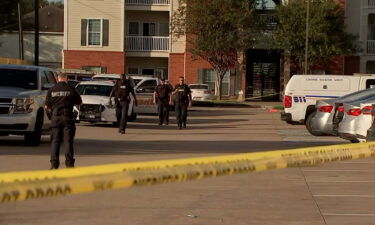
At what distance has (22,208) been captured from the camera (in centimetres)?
890

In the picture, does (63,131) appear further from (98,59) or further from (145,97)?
(98,59)

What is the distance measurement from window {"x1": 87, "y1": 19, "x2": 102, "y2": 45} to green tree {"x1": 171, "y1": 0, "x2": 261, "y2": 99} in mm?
6116

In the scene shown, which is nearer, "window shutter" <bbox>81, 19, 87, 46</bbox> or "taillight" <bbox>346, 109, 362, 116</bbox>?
"taillight" <bbox>346, 109, 362, 116</bbox>

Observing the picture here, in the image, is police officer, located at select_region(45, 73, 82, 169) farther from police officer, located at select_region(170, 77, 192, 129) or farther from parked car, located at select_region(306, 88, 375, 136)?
police officer, located at select_region(170, 77, 192, 129)

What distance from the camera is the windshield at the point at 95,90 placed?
2608 centimetres

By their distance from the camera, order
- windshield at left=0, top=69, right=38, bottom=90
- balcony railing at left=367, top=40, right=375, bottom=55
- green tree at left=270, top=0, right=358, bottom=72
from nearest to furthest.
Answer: windshield at left=0, top=69, right=38, bottom=90, green tree at left=270, top=0, right=358, bottom=72, balcony railing at left=367, top=40, right=375, bottom=55

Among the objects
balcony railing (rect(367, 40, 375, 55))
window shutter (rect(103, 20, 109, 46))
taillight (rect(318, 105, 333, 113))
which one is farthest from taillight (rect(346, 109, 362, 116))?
window shutter (rect(103, 20, 109, 46))

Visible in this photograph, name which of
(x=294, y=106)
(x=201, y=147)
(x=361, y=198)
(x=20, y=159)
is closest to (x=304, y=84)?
(x=294, y=106)

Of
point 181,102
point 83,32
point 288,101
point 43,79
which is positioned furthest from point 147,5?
point 43,79

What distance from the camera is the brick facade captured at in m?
51.8

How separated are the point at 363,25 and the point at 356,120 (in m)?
37.5

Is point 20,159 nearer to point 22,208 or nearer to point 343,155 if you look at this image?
point 22,208

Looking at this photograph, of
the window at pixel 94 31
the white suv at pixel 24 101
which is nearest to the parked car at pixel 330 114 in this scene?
the white suv at pixel 24 101

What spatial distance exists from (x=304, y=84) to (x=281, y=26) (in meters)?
24.4
